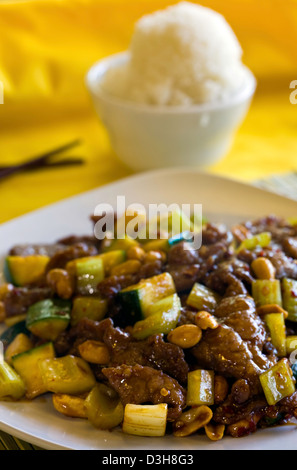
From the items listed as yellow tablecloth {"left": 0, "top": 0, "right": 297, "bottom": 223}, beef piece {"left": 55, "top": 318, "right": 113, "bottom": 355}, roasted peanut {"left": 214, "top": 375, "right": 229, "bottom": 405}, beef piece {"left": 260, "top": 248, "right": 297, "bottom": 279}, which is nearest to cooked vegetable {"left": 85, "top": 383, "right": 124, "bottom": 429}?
beef piece {"left": 55, "top": 318, "right": 113, "bottom": 355}

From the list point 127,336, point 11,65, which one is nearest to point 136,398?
point 127,336

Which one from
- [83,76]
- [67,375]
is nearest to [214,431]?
[67,375]

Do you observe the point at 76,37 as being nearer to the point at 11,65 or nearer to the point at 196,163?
the point at 11,65

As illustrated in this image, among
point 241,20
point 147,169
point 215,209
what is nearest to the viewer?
point 215,209

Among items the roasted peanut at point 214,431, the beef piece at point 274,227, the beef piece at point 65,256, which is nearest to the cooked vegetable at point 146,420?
the roasted peanut at point 214,431

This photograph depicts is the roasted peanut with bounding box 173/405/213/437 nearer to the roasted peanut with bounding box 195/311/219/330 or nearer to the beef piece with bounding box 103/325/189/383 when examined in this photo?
the beef piece with bounding box 103/325/189/383

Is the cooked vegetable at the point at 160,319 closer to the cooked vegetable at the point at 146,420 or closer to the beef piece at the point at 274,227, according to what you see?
the cooked vegetable at the point at 146,420
